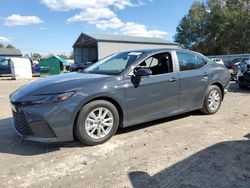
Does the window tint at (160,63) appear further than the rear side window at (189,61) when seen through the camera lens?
No

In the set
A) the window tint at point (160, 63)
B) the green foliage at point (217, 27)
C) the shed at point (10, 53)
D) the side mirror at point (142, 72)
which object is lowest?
the side mirror at point (142, 72)

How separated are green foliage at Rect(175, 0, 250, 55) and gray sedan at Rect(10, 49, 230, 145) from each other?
44438 millimetres

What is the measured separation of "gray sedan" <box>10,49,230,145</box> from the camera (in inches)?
163

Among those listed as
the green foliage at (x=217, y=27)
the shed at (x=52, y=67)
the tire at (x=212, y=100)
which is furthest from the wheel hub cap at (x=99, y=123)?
the green foliage at (x=217, y=27)

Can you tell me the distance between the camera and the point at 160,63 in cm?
557

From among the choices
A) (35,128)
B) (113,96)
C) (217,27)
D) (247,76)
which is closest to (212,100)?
(113,96)

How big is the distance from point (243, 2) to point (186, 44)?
13.1 metres

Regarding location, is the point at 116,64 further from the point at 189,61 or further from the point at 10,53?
the point at 10,53

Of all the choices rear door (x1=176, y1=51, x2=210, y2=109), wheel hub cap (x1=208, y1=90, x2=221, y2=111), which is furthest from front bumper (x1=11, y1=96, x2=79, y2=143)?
wheel hub cap (x1=208, y1=90, x2=221, y2=111)

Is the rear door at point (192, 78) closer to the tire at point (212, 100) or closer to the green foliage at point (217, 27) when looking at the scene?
the tire at point (212, 100)

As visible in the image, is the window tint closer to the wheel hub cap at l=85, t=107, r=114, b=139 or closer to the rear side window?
the rear side window

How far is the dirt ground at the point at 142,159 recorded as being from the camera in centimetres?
334

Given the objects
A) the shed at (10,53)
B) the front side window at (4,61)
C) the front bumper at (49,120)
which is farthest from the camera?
the shed at (10,53)

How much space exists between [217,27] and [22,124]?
49.3 metres
